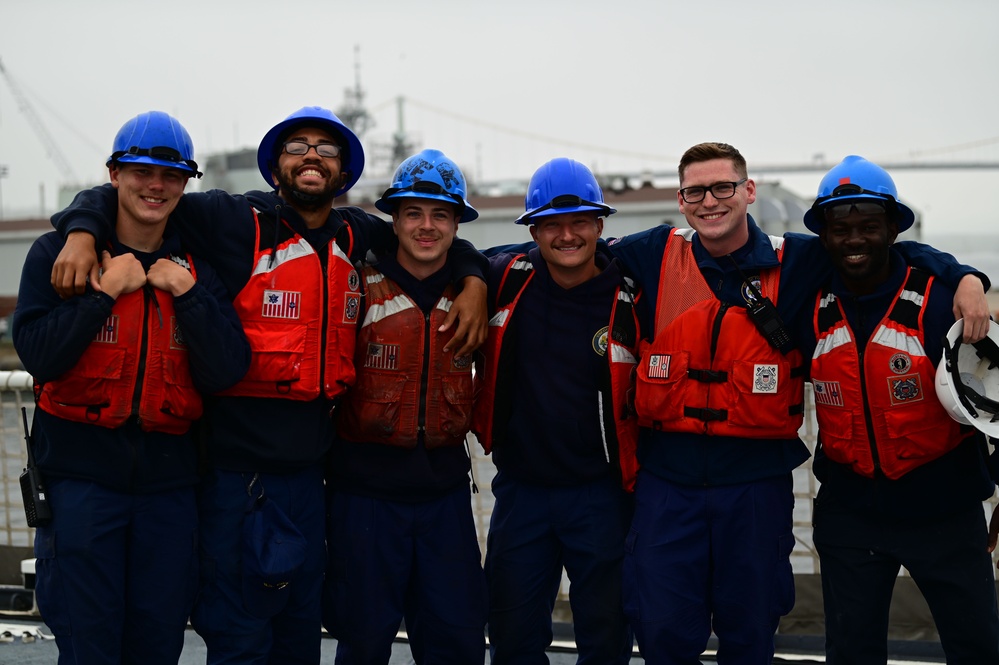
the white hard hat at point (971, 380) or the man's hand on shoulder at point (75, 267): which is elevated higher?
the man's hand on shoulder at point (75, 267)

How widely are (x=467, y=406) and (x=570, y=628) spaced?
1.66m

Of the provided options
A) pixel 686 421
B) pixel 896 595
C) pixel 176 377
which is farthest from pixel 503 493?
pixel 896 595

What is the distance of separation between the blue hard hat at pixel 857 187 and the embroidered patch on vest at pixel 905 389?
53cm

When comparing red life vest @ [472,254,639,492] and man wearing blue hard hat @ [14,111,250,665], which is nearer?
man wearing blue hard hat @ [14,111,250,665]

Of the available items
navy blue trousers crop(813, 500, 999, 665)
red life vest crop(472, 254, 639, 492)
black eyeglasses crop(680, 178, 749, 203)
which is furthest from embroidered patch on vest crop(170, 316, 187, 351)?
navy blue trousers crop(813, 500, 999, 665)

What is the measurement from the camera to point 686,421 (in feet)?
10.5

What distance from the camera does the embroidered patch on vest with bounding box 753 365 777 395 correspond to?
3168mm

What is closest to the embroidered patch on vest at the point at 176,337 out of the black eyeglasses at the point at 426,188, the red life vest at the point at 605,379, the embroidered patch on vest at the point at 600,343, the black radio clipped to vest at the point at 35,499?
the black radio clipped to vest at the point at 35,499

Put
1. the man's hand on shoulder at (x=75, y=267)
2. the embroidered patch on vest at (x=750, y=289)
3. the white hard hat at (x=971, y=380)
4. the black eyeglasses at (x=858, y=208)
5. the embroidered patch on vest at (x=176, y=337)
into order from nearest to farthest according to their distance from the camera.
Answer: the man's hand on shoulder at (x=75, y=267)
the white hard hat at (x=971, y=380)
the embroidered patch on vest at (x=176, y=337)
the black eyeglasses at (x=858, y=208)
the embroidered patch on vest at (x=750, y=289)

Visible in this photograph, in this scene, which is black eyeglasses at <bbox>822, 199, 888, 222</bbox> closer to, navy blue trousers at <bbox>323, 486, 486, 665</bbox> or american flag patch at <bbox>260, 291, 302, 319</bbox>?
navy blue trousers at <bbox>323, 486, 486, 665</bbox>

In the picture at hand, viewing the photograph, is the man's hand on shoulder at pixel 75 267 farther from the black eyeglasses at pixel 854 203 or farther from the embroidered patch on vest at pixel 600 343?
the black eyeglasses at pixel 854 203

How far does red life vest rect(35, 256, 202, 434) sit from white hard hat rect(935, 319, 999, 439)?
7.80 ft

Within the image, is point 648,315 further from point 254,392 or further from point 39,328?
point 39,328

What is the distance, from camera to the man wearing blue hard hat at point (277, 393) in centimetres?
311
